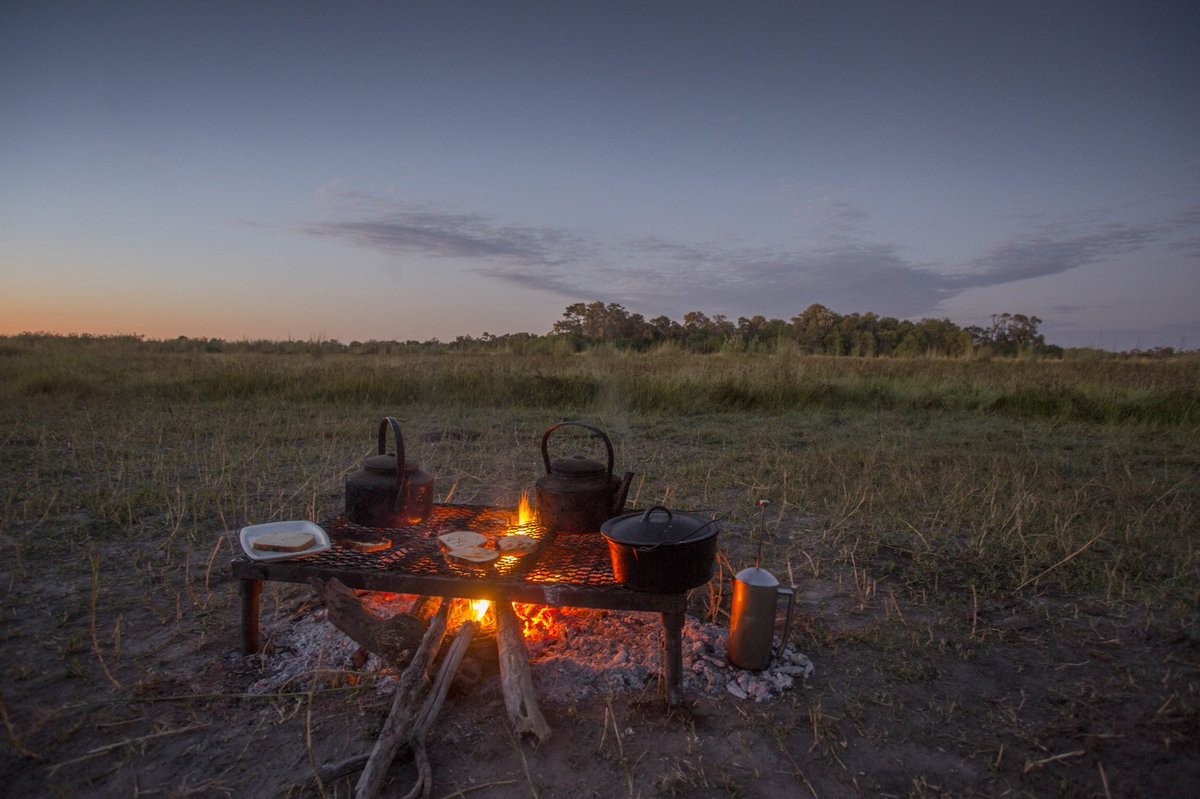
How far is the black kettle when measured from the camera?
9.33 ft

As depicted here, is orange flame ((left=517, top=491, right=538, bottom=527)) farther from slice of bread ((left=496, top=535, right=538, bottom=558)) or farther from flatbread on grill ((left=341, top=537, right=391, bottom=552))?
flatbread on grill ((left=341, top=537, right=391, bottom=552))

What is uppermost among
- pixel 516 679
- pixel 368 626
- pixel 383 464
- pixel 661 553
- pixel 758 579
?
pixel 383 464

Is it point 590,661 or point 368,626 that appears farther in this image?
point 590,661

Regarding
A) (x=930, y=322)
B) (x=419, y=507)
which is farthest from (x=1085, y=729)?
(x=930, y=322)

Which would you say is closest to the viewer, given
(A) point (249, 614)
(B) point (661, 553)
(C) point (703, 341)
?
(B) point (661, 553)

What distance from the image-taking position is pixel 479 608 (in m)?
2.80

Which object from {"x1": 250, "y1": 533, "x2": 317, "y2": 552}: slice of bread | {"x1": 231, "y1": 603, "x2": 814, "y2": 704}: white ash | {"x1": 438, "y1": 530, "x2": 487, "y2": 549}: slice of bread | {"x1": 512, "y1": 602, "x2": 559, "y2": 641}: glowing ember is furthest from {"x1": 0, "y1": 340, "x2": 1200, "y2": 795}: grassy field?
{"x1": 438, "y1": 530, "x2": 487, "y2": 549}: slice of bread

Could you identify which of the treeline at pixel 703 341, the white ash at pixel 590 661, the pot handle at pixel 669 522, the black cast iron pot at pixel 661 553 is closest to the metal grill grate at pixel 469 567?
the black cast iron pot at pixel 661 553

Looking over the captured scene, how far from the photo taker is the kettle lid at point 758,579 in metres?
2.51

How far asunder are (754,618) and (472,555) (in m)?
1.11

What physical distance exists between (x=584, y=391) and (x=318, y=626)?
777cm

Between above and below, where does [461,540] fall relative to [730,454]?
above

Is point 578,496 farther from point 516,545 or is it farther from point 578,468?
point 516,545

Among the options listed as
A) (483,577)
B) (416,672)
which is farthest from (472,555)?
(416,672)
